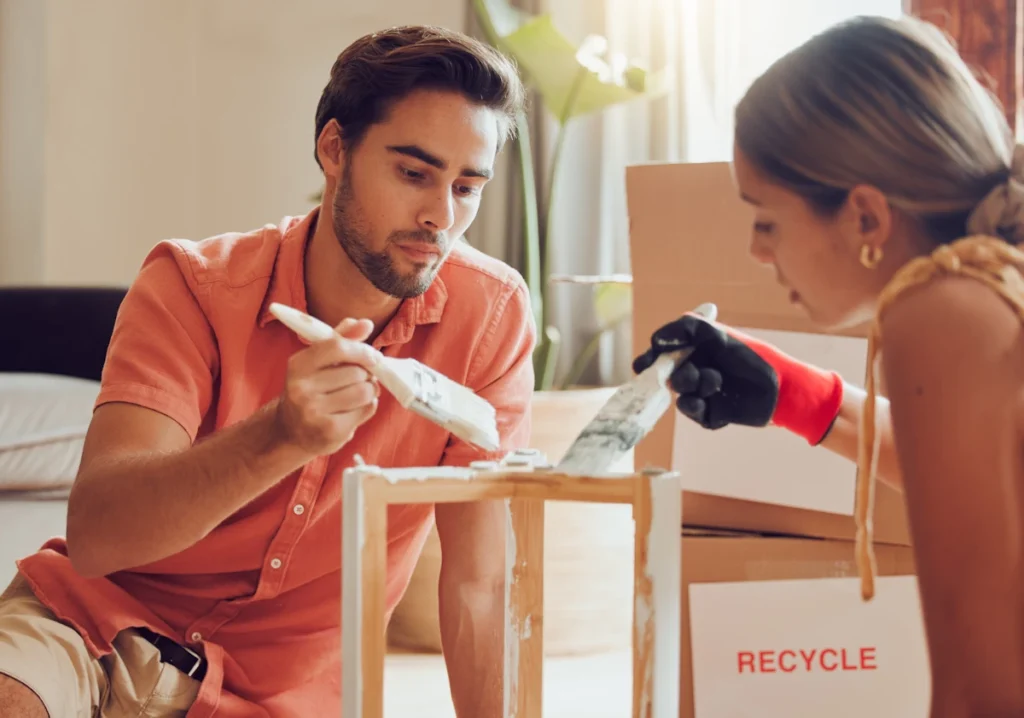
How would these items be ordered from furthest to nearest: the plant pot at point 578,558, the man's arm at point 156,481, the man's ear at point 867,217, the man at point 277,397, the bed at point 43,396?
the plant pot at point 578,558
the bed at point 43,396
the man at point 277,397
the man's arm at point 156,481
the man's ear at point 867,217

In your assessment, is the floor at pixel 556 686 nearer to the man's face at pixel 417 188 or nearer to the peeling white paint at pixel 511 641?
the peeling white paint at pixel 511 641

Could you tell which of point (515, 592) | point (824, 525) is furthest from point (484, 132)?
point (824, 525)

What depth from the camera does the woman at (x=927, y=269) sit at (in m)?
0.72

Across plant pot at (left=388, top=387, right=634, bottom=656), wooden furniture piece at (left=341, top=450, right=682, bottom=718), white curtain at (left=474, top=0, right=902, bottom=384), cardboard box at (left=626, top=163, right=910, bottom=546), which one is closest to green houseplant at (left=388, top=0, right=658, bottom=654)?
plant pot at (left=388, top=387, right=634, bottom=656)

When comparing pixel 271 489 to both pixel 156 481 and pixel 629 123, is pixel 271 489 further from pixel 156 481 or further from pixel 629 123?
pixel 629 123

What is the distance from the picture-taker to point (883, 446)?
1.07 m

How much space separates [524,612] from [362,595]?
23 centimetres

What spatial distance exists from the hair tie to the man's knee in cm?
90

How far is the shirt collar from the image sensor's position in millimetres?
1224

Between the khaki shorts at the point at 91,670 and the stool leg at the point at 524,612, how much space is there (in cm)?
34

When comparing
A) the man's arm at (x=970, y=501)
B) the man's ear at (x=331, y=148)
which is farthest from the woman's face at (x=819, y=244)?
the man's ear at (x=331, y=148)

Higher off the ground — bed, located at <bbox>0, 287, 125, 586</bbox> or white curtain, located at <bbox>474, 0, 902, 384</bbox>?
white curtain, located at <bbox>474, 0, 902, 384</bbox>

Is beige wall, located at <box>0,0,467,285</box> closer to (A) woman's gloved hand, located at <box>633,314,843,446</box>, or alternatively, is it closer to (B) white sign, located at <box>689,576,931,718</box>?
(B) white sign, located at <box>689,576,931,718</box>

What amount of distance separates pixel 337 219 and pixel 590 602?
978 millimetres
